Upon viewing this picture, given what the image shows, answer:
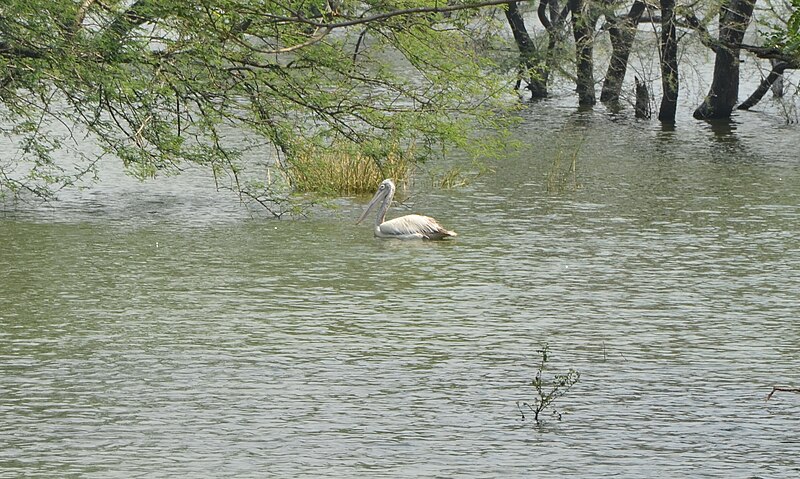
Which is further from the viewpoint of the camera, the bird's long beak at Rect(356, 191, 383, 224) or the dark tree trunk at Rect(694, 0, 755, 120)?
the dark tree trunk at Rect(694, 0, 755, 120)

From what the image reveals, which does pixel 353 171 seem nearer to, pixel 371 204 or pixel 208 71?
pixel 371 204

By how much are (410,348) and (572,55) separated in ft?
76.1

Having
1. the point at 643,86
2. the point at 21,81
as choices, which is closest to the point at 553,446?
the point at 21,81

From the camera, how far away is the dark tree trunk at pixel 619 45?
3102 centimetres

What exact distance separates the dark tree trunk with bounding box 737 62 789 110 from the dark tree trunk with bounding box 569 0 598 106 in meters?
3.42

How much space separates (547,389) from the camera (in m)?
9.73

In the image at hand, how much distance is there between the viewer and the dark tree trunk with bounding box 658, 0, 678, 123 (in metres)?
29.6

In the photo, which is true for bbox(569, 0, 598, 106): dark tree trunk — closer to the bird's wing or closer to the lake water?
the lake water

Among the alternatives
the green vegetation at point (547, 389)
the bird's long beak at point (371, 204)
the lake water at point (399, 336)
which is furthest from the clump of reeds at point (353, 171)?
the green vegetation at point (547, 389)

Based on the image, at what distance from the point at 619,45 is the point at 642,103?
129cm

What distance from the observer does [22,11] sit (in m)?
14.7

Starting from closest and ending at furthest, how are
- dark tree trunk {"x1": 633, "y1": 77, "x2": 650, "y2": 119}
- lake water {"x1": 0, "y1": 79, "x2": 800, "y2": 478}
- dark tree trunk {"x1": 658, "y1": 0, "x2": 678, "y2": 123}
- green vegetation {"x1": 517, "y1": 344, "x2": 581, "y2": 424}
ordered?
lake water {"x1": 0, "y1": 79, "x2": 800, "y2": 478}, green vegetation {"x1": 517, "y1": 344, "x2": 581, "y2": 424}, dark tree trunk {"x1": 658, "y1": 0, "x2": 678, "y2": 123}, dark tree trunk {"x1": 633, "y1": 77, "x2": 650, "y2": 119}

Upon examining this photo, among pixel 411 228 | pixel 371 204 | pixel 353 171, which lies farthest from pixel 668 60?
pixel 411 228

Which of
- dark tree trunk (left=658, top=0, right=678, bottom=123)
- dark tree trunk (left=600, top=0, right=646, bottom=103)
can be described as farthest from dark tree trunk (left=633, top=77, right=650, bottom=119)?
dark tree trunk (left=600, top=0, right=646, bottom=103)
